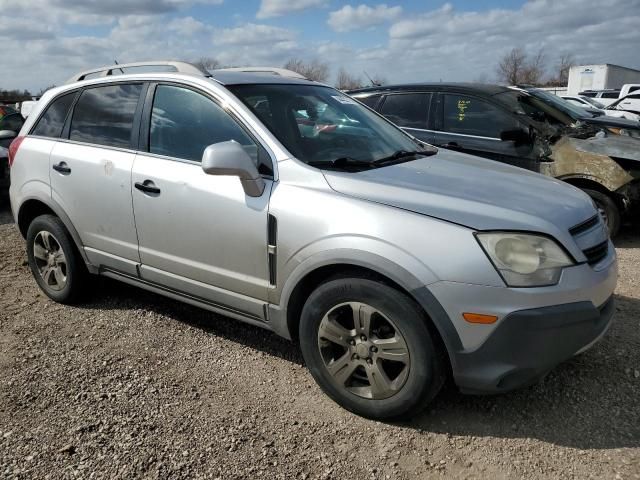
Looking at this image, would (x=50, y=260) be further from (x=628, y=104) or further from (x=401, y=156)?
(x=628, y=104)

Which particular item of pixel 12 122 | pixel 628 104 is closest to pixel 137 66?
pixel 12 122

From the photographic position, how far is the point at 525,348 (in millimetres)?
2365

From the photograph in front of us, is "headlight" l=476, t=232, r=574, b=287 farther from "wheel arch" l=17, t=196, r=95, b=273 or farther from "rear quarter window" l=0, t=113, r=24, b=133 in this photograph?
"rear quarter window" l=0, t=113, r=24, b=133

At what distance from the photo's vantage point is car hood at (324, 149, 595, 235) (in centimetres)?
246

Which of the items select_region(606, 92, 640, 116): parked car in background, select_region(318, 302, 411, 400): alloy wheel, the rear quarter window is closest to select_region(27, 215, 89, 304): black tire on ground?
select_region(318, 302, 411, 400): alloy wheel

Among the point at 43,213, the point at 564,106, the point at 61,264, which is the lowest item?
the point at 61,264

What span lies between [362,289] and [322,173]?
0.66m

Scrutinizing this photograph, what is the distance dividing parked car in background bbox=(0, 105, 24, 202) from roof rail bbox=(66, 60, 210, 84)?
157cm

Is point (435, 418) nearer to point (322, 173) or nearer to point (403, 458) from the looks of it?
point (403, 458)

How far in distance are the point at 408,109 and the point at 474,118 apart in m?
0.81

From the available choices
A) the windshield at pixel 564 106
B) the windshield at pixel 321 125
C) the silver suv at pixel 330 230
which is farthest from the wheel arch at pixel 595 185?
the windshield at pixel 321 125

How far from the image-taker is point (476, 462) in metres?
2.50

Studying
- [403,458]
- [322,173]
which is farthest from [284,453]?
[322,173]

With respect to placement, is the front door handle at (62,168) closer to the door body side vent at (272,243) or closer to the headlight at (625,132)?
the door body side vent at (272,243)
